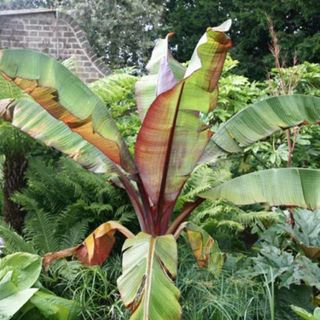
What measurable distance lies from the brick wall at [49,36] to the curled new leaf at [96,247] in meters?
6.28

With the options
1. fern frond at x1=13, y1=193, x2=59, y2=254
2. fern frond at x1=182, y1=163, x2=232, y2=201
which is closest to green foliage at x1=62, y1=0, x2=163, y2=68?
fern frond at x1=182, y1=163, x2=232, y2=201

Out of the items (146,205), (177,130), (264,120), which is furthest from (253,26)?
(177,130)

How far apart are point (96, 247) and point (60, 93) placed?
1.04 m

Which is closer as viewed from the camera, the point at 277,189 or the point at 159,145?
the point at 159,145

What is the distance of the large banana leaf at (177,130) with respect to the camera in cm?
345

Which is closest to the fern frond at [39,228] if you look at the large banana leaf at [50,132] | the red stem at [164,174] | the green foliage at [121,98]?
the large banana leaf at [50,132]

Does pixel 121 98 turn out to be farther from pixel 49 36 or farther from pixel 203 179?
pixel 49 36

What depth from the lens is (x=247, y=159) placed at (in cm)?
657

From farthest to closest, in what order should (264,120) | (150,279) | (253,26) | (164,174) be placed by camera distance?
1. (253,26)
2. (264,120)
3. (164,174)
4. (150,279)

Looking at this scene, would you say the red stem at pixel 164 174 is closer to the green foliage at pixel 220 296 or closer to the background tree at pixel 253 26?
the green foliage at pixel 220 296

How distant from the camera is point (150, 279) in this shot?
11.1 feet

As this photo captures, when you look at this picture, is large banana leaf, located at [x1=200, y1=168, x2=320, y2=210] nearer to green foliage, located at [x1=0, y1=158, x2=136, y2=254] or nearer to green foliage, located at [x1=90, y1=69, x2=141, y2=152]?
green foliage, located at [x1=0, y1=158, x2=136, y2=254]

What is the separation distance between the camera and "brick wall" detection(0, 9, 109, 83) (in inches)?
391

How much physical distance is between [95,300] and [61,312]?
358 mm
